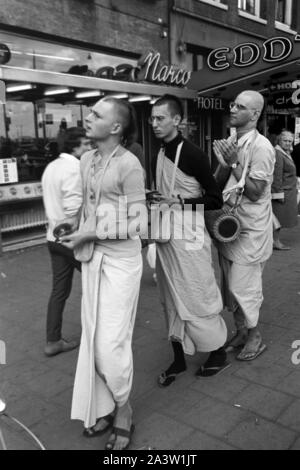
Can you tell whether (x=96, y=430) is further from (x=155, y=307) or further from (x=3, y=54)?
(x=3, y=54)

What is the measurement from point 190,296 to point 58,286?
1298 millimetres

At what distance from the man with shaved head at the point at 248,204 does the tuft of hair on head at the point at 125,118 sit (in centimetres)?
84

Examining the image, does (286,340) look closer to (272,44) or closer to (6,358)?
(6,358)

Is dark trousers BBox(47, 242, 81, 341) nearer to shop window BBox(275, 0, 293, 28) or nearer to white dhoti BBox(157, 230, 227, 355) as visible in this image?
white dhoti BBox(157, 230, 227, 355)

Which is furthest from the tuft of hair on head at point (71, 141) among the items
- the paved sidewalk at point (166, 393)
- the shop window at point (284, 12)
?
the shop window at point (284, 12)

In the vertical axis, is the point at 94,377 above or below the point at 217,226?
below

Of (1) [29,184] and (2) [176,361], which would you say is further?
(1) [29,184]

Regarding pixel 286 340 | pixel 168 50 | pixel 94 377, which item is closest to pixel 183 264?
pixel 94 377

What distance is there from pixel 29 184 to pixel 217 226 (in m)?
5.46

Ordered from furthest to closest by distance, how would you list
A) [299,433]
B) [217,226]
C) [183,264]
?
1. [217,226]
2. [183,264]
3. [299,433]

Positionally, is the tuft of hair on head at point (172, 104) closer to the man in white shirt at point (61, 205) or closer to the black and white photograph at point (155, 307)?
the black and white photograph at point (155, 307)

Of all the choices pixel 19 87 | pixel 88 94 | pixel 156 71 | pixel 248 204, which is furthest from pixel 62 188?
pixel 156 71

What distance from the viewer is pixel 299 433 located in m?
2.70
